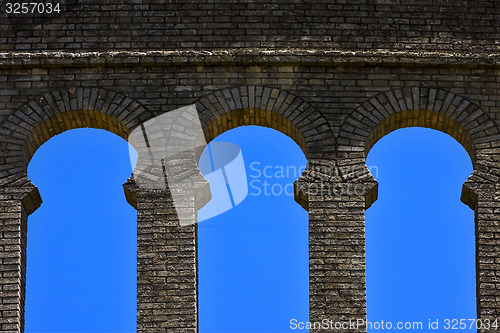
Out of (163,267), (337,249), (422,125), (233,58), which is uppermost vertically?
(233,58)

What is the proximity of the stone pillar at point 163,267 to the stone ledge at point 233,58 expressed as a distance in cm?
181

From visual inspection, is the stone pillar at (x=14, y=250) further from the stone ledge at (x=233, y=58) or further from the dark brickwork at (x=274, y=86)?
the stone ledge at (x=233, y=58)

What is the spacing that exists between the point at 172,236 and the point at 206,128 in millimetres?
1566

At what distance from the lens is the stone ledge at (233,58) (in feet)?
80.2

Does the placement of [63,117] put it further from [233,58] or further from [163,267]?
[163,267]

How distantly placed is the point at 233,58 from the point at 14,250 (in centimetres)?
374

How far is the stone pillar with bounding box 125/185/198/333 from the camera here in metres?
23.0

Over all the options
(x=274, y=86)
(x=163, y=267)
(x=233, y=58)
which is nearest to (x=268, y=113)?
(x=274, y=86)

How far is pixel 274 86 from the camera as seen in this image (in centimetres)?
2441

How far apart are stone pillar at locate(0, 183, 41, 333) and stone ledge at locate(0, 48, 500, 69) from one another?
1.77 m

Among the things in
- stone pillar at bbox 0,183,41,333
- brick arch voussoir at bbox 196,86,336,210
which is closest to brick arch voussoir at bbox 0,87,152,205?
stone pillar at bbox 0,183,41,333

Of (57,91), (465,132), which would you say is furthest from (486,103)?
(57,91)

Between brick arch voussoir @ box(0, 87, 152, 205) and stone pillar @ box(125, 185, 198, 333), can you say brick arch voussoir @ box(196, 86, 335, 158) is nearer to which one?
brick arch voussoir @ box(0, 87, 152, 205)

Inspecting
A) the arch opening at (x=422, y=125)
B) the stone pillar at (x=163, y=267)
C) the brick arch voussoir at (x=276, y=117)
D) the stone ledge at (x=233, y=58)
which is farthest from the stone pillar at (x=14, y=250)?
the arch opening at (x=422, y=125)
